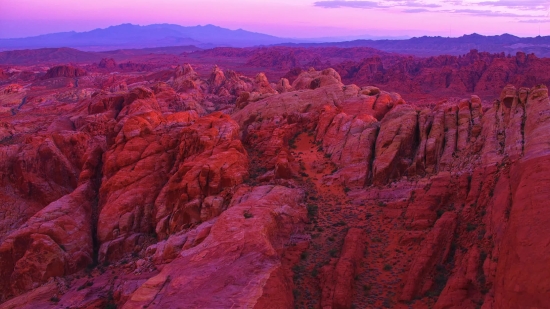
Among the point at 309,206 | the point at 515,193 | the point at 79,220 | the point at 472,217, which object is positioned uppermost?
the point at 515,193

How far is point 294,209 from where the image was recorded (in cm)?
1780

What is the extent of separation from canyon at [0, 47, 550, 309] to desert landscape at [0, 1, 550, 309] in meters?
0.07

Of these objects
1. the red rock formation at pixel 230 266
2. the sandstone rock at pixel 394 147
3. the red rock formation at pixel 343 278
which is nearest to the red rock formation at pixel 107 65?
the sandstone rock at pixel 394 147

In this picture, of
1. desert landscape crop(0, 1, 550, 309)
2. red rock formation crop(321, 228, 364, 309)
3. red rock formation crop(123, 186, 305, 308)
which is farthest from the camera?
red rock formation crop(321, 228, 364, 309)

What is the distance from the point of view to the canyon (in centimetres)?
1162

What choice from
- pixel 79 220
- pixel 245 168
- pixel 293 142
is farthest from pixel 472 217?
pixel 79 220

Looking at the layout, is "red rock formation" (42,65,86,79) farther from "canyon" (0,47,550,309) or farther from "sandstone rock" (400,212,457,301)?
"sandstone rock" (400,212,457,301)

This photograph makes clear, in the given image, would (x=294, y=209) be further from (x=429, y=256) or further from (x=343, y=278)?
(x=429, y=256)

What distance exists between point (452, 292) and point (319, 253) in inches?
212

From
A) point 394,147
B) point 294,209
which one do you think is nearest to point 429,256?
point 294,209

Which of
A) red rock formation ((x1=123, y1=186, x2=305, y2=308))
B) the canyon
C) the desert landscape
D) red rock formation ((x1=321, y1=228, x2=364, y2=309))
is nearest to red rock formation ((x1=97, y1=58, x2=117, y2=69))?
the desert landscape

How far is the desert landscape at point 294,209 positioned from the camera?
38.1ft

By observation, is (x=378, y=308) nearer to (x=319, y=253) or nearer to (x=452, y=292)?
(x=452, y=292)

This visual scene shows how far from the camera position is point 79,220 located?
2073cm
